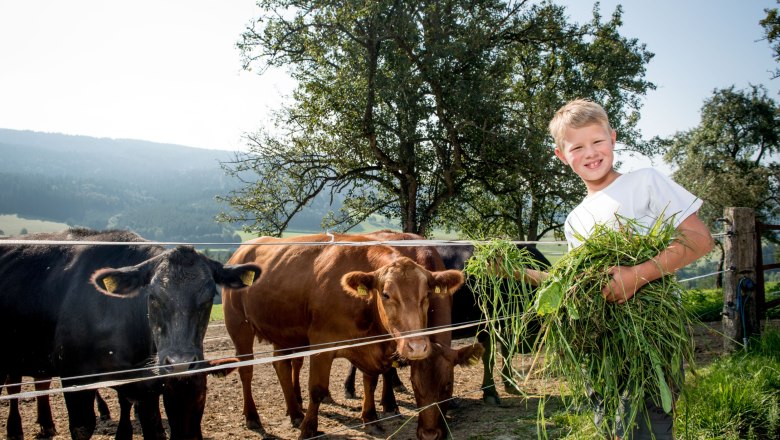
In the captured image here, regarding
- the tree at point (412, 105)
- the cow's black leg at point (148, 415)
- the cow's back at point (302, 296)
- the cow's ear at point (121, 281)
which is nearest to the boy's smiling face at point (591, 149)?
the cow's back at point (302, 296)

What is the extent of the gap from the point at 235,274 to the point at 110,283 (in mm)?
1061

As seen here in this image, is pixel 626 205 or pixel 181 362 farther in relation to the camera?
pixel 181 362

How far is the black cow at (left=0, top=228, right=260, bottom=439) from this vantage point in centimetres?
450

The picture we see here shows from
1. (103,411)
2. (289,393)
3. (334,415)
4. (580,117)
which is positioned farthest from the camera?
(334,415)

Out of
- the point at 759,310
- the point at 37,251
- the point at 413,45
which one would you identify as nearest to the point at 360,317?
the point at 37,251

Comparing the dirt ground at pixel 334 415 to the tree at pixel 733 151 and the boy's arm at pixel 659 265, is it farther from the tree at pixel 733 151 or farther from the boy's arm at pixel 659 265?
the tree at pixel 733 151

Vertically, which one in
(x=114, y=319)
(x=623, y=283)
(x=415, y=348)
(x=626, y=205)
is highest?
(x=626, y=205)

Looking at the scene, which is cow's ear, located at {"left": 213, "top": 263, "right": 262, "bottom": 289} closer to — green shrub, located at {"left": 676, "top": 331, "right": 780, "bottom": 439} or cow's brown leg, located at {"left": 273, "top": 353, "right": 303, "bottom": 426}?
cow's brown leg, located at {"left": 273, "top": 353, "right": 303, "bottom": 426}

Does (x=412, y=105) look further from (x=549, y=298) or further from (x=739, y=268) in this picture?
(x=549, y=298)

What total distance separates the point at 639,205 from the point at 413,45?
12.3 metres

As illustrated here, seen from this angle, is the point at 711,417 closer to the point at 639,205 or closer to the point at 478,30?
the point at 639,205

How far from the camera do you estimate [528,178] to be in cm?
1591

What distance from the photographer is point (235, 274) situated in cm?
511

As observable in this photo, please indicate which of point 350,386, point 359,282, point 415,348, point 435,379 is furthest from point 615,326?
point 350,386
